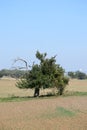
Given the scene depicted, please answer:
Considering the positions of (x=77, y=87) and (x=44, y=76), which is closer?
(x=44, y=76)

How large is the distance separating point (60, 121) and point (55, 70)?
21006mm

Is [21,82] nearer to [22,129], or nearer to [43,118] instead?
[43,118]

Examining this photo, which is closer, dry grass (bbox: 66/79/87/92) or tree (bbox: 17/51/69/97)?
tree (bbox: 17/51/69/97)

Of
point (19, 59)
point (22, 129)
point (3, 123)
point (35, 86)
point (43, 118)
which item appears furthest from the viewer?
point (19, 59)

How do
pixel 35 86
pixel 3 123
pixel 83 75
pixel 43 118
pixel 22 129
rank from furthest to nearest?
pixel 83 75 < pixel 35 86 < pixel 43 118 < pixel 3 123 < pixel 22 129

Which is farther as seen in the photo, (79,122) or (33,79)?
(33,79)

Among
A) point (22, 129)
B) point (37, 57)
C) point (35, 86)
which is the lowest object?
point (22, 129)

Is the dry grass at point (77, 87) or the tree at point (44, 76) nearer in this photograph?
the tree at point (44, 76)


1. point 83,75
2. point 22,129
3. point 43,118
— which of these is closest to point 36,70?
point 43,118

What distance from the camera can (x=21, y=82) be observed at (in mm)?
38844

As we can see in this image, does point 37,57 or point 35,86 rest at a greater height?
point 37,57

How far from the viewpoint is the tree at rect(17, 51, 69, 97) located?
126 ft

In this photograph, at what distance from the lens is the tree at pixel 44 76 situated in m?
38.5

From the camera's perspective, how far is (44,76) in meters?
38.8
